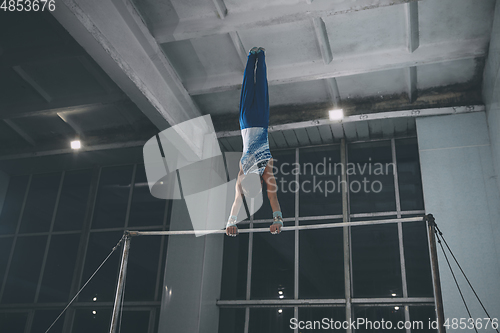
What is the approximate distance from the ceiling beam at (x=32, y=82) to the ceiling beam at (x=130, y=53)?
2375 millimetres

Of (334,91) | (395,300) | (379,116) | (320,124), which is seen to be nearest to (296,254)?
(395,300)

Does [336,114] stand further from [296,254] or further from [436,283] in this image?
[436,283]

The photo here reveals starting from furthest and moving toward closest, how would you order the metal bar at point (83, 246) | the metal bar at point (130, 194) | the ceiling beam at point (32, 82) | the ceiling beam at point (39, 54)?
1. the metal bar at point (130, 194)
2. the metal bar at point (83, 246)
3. the ceiling beam at point (32, 82)
4. the ceiling beam at point (39, 54)

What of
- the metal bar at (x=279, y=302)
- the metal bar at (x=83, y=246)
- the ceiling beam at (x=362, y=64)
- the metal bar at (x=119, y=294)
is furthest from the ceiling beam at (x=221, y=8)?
the metal bar at (x=83, y=246)

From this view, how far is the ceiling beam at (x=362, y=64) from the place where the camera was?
6497 mm

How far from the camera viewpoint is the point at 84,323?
28.0 feet

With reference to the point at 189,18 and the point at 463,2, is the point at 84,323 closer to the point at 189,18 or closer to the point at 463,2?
the point at 189,18

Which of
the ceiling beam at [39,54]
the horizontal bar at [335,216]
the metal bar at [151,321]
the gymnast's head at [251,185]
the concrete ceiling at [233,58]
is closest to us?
the gymnast's head at [251,185]

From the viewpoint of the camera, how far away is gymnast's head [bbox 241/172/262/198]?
483 centimetres

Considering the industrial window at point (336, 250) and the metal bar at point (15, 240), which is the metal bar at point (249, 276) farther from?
the metal bar at point (15, 240)

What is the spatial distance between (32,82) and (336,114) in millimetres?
5729

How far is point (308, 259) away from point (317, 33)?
4148 millimetres

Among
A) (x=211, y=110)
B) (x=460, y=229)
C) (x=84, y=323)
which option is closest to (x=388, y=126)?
(x=460, y=229)

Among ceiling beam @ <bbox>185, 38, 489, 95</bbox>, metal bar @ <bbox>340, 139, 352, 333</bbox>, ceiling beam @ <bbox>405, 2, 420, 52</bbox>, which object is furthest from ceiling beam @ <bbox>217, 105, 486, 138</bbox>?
ceiling beam @ <bbox>405, 2, 420, 52</bbox>
